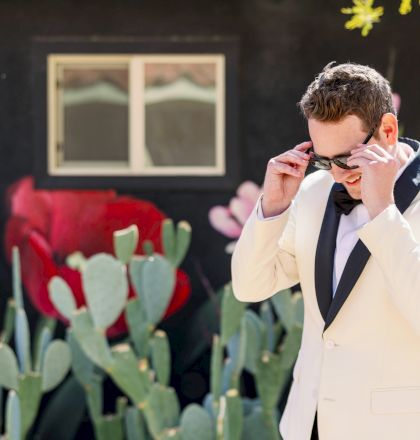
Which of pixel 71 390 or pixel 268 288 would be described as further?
pixel 71 390

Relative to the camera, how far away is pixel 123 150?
5734mm

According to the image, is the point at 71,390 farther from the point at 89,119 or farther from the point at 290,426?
the point at 290,426

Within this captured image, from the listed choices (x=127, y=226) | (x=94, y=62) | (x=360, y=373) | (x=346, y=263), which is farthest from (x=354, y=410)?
(x=94, y=62)

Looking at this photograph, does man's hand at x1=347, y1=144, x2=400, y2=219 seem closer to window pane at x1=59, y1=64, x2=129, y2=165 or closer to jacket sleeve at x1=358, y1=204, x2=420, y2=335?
jacket sleeve at x1=358, y1=204, x2=420, y2=335

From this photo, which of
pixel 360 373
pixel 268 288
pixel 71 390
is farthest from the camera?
pixel 71 390

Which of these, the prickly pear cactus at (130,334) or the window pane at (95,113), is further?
the window pane at (95,113)

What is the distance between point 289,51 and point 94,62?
106 cm

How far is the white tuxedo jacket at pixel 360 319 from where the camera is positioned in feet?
8.22

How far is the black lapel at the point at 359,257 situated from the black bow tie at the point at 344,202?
0.14m

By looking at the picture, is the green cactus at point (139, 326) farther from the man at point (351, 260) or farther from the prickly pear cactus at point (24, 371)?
the man at point (351, 260)

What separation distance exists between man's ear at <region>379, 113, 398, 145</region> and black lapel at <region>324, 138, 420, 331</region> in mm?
108

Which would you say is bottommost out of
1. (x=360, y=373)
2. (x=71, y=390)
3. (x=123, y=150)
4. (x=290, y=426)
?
(x=71, y=390)

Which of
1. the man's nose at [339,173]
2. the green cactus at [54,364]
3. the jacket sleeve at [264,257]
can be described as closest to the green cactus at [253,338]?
the green cactus at [54,364]

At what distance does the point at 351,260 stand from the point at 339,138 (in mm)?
308
